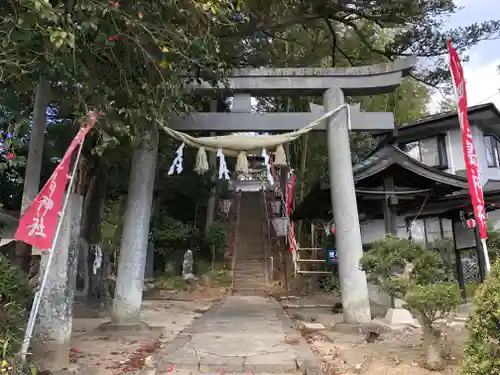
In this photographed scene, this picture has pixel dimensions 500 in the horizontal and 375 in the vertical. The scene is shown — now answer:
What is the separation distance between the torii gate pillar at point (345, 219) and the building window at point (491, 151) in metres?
10.4

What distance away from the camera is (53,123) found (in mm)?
11445

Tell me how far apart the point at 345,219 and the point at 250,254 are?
13863mm

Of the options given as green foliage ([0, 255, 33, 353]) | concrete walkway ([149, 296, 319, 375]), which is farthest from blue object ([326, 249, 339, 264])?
green foliage ([0, 255, 33, 353])

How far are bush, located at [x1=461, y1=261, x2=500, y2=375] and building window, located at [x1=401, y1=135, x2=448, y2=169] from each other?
13.8m

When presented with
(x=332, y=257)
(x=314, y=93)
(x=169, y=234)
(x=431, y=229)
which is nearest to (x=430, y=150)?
(x=431, y=229)

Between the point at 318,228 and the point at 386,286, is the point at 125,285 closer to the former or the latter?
the point at 386,286

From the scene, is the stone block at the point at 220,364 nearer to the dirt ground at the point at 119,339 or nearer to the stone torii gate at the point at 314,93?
the dirt ground at the point at 119,339

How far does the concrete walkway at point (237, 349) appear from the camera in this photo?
5.55 metres

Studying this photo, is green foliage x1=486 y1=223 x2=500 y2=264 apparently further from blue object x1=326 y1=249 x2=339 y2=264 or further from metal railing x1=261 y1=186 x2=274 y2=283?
metal railing x1=261 y1=186 x2=274 y2=283

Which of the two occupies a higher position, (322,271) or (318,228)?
(318,228)

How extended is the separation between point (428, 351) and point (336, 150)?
16.2 ft

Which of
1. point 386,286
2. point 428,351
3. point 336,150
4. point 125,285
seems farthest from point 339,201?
point 125,285

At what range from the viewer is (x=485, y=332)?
3.50 m

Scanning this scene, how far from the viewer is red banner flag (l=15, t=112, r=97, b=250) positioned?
4.78 m
